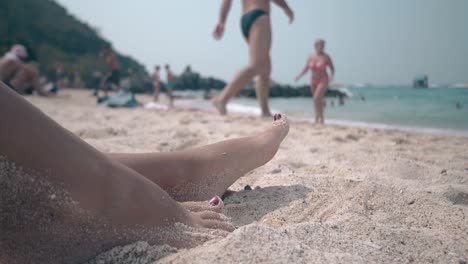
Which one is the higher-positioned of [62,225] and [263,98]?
[263,98]

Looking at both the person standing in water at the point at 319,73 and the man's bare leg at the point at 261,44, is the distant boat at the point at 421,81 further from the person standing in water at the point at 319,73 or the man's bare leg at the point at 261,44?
the man's bare leg at the point at 261,44

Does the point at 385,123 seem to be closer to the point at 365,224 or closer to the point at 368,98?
the point at 368,98

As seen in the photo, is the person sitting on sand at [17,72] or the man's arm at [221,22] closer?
the man's arm at [221,22]

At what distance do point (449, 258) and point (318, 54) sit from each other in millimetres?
4482

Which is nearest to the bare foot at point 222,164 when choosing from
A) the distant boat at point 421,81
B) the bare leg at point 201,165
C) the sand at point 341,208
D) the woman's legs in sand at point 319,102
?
the bare leg at point 201,165

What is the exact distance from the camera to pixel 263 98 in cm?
488

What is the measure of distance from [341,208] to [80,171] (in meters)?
0.93

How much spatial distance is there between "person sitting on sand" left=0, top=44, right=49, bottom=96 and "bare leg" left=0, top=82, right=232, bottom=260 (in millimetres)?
6612

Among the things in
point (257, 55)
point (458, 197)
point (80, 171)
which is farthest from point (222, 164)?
point (257, 55)

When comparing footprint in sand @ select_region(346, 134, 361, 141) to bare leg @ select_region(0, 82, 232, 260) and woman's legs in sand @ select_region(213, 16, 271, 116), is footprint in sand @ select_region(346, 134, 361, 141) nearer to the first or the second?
woman's legs in sand @ select_region(213, 16, 271, 116)

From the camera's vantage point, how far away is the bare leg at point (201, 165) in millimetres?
1408

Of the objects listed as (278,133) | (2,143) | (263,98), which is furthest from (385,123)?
(2,143)

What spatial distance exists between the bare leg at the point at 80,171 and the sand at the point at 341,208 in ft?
0.33

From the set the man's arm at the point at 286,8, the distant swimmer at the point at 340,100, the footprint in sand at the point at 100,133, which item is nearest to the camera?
the footprint in sand at the point at 100,133
